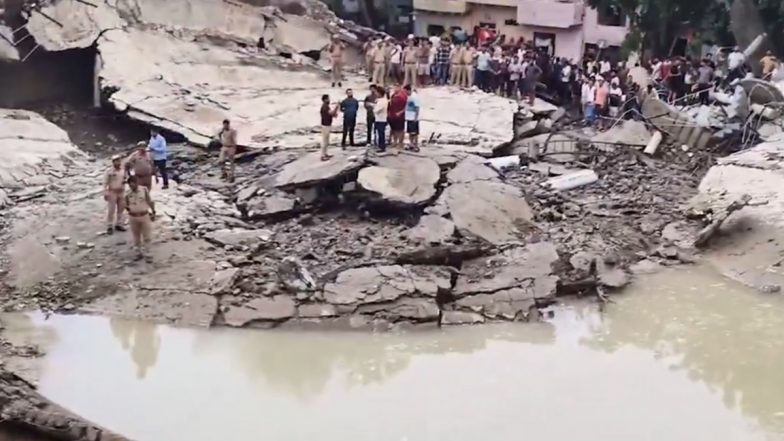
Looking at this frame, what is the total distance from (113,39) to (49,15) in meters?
1.32

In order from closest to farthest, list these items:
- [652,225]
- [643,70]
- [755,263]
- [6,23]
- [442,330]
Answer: [442,330]
[755,263]
[652,225]
[6,23]
[643,70]

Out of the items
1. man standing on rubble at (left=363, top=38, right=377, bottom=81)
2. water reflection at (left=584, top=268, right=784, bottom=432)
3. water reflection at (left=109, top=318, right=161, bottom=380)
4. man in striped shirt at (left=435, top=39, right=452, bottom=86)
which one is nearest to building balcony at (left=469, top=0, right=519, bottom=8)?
man standing on rubble at (left=363, top=38, right=377, bottom=81)

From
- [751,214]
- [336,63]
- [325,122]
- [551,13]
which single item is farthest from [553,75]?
[325,122]

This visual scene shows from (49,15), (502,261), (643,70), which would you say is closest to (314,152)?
(502,261)

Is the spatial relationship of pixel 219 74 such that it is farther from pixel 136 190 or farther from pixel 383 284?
pixel 383 284

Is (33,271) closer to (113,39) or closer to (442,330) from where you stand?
(442,330)

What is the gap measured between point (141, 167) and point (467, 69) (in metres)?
9.37

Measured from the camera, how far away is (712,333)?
1234 centimetres

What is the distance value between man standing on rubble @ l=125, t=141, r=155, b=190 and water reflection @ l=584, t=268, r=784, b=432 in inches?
258

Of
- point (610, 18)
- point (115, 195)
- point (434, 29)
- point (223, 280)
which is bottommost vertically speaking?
point (223, 280)

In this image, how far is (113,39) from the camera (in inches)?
793

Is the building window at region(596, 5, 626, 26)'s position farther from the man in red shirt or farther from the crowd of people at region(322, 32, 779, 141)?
the man in red shirt

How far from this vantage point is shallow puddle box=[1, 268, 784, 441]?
10062 millimetres

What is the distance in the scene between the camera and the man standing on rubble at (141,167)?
1383cm
